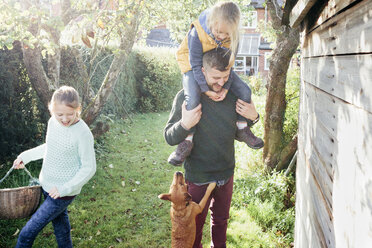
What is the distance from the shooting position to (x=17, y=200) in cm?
317

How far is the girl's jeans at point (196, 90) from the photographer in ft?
8.04

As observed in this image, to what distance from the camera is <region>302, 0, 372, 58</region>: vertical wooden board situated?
1136 millimetres

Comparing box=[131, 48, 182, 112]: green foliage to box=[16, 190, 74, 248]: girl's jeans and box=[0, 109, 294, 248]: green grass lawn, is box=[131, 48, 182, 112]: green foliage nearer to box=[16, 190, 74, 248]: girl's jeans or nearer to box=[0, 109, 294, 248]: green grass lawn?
box=[0, 109, 294, 248]: green grass lawn

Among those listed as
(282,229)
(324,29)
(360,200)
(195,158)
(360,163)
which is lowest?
(282,229)

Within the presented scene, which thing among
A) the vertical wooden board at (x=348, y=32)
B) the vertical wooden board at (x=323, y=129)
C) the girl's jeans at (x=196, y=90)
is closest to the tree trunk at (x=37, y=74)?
the girl's jeans at (x=196, y=90)

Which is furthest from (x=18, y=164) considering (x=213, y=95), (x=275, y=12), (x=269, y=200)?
(x=275, y=12)

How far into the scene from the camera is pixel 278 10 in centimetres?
548

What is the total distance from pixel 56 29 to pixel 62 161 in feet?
11.4

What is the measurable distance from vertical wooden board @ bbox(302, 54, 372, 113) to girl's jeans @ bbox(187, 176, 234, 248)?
1.16 meters

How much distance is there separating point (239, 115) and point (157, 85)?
464 inches

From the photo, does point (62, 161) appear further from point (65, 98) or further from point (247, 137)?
point (247, 137)

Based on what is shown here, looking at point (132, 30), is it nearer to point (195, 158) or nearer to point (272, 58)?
point (272, 58)

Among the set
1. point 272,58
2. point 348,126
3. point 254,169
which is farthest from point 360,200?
point 254,169

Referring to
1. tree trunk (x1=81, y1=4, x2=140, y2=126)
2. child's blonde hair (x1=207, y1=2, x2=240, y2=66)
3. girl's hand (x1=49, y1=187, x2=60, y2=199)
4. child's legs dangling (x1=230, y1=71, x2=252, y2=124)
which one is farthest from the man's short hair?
tree trunk (x1=81, y1=4, x2=140, y2=126)
